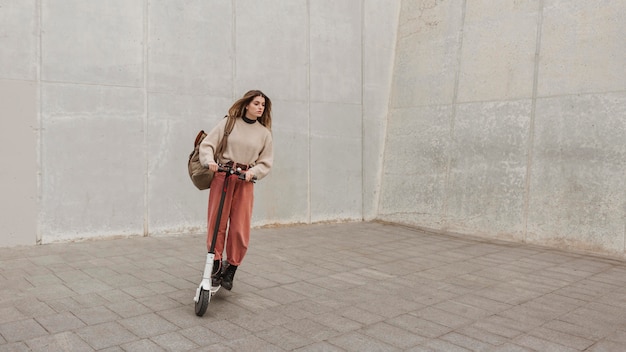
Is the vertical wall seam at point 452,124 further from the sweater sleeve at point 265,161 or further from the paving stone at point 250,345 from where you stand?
the paving stone at point 250,345

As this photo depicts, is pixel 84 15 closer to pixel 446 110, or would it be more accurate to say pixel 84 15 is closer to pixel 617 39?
pixel 446 110

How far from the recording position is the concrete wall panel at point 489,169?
7.51 m

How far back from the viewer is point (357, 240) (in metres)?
7.42

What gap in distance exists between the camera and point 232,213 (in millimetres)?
4320

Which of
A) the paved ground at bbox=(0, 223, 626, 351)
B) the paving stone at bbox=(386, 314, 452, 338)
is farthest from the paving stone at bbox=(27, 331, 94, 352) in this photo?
the paving stone at bbox=(386, 314, 452, 338)

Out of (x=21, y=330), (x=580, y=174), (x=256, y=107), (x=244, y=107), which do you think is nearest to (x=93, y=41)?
(x=244, y=107)

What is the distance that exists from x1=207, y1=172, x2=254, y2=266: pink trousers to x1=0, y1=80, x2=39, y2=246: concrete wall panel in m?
3.12

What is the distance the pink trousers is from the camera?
4234 mm

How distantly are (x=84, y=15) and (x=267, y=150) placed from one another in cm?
368

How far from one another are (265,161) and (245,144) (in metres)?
0.23

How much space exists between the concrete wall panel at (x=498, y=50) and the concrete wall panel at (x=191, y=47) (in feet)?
12.4

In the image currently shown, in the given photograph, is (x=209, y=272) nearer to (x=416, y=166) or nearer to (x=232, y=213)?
(x=232, y=213)

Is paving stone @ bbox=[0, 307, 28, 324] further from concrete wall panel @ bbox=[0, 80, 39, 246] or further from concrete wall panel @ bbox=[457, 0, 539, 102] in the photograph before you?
concrete wall panel @ bbox=[457, 0, 539, 102]

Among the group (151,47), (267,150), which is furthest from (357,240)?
(151,47)
